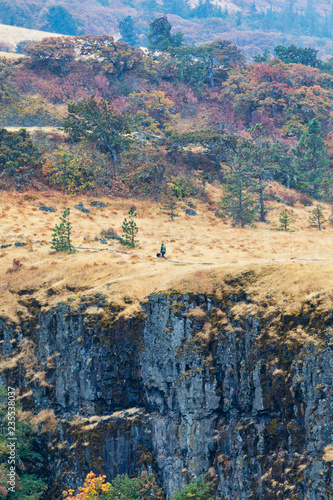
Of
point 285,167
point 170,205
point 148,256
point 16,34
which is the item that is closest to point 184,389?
point 148,256

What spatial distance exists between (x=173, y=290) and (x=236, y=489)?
1169cm

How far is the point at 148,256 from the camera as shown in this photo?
38500 mm

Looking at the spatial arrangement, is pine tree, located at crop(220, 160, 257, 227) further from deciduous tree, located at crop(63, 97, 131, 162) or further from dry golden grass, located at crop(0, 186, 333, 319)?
deciduous tree, located at crop(63, 97, 131, 162)

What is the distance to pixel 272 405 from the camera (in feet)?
79.8

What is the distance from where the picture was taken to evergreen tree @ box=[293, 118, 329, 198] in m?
66.2

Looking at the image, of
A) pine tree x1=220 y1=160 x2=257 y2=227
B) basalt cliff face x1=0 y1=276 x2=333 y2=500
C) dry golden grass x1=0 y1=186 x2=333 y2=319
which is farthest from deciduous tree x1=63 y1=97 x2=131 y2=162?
basalt cliff face x1=0 y1=276 x2=333 y2=500

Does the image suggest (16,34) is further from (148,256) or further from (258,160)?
(148,256)

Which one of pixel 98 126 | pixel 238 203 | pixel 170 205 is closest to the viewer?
pixel 238 203

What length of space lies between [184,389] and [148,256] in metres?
13.9

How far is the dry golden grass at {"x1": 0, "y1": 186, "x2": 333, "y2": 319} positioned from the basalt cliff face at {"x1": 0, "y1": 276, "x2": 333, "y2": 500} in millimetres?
1303

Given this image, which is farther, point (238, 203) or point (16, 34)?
point (16, 34)

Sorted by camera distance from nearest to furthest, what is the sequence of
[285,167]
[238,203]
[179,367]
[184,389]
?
[184,389] < [179,367] < [238,203] < [285,167]

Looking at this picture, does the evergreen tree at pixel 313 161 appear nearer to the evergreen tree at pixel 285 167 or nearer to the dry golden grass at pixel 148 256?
the evergreen tree at pixel 285 167

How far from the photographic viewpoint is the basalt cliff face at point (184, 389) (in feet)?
74.5
